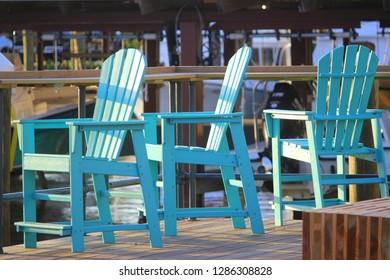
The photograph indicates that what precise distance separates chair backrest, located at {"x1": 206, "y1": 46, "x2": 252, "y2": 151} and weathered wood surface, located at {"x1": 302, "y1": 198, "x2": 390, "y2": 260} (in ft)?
5.63

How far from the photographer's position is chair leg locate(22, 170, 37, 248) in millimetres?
5691

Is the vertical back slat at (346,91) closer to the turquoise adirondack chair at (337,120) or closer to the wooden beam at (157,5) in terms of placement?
the turquoise adirondack chair at (337,120)

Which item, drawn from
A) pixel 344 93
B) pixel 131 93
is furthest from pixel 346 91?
pixel 131 93

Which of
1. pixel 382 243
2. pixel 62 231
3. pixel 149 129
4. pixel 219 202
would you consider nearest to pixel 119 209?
pixel 219 202

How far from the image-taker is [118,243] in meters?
5.86

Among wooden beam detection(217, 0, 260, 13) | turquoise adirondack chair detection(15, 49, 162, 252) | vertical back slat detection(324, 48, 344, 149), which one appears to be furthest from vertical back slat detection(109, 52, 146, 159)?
wooden beam detection(217, 0, 260, 13)

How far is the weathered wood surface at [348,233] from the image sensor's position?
4113 mm

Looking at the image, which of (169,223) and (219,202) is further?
(219,202)

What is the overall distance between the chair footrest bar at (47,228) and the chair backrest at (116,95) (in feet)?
1.33

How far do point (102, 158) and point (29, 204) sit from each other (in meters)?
0.50

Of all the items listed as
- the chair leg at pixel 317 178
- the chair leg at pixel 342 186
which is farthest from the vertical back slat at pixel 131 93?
the chair leg at pixel 342 186

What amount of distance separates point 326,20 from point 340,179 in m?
6.91

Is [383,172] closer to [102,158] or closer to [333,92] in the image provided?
[333,92]

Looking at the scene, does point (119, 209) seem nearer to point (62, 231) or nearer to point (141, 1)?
point (141, 1)
